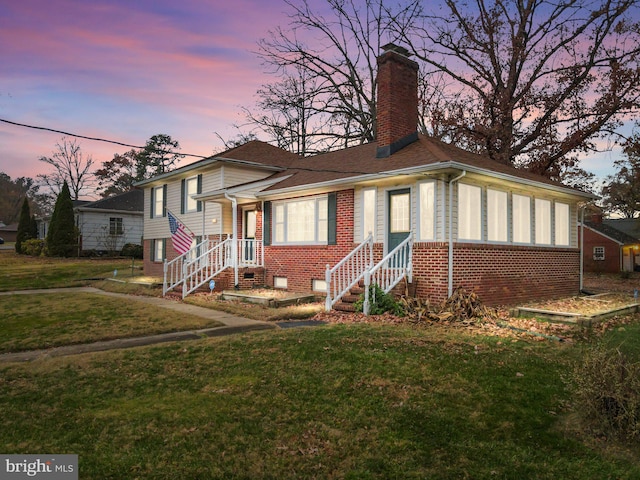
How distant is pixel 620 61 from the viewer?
70.3 feet

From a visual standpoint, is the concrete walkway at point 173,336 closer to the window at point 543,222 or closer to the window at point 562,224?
the window at point 543,222

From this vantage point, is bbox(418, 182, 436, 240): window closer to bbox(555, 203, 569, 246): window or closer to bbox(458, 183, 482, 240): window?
bbox(458, 183, 482, 240): window

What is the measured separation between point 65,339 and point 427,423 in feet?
21.1

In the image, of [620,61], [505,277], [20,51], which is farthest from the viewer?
[620,61]

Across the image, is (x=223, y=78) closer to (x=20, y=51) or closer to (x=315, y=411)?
(x=20, y=51)

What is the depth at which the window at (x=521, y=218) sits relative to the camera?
12695 mm

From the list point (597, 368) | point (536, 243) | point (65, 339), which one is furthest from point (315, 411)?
point (536, 243)

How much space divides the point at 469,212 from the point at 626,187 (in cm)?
3759

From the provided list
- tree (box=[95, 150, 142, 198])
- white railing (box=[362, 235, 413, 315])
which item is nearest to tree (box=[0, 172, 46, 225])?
tree (box=[95, 150, 142, 198])

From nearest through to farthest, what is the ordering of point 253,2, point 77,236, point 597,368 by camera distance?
point 597,368 → point 253,2 → point 77,236

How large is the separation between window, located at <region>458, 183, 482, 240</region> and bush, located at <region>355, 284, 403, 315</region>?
2.36m

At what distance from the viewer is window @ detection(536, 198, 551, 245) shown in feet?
44.6

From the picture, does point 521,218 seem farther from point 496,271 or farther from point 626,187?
point 626,187

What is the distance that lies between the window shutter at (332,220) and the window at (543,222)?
6.07 m
